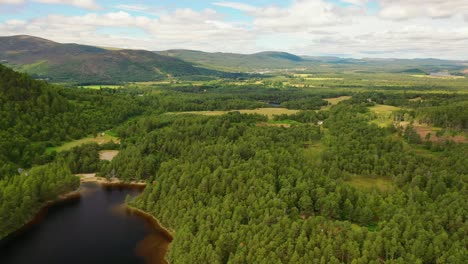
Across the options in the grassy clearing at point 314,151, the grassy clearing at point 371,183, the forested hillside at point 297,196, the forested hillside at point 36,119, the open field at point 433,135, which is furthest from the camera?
the open field at point 433,135

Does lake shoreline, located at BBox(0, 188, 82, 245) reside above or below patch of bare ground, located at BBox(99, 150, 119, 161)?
below

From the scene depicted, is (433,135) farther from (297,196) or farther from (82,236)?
(82,236)

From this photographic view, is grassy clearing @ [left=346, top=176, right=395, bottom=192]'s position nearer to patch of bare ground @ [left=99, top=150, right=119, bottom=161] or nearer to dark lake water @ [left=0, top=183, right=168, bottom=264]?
dark lake water @ [left=0, top=183, right=168, bottom=264]

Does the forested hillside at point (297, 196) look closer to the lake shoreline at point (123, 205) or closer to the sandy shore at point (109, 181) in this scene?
the lake shoreline at point (123, 205)

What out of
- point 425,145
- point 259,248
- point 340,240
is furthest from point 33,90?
point 425,145

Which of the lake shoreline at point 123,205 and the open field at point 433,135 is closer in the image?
the lake shoreline at point 123,205

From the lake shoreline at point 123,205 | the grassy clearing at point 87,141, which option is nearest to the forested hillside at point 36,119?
the grassy clearing at point 87,141

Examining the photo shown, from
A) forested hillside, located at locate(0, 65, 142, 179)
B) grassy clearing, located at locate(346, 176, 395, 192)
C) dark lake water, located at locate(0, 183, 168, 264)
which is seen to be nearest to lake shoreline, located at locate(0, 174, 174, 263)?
dark lake water, located at locate(0, 183, 168, 264)
